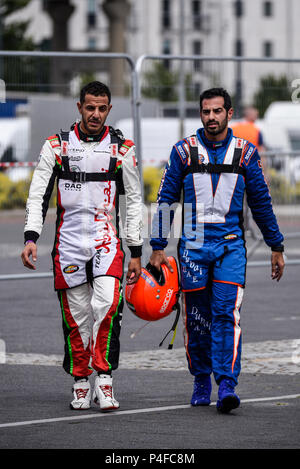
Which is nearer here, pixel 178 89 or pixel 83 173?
pixel 83 173

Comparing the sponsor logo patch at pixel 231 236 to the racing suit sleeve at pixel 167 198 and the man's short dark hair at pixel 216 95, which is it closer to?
the racing suit sleeve at pixel 167 198

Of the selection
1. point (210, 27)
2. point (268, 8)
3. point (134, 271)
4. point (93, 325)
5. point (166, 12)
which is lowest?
point (93, 325)

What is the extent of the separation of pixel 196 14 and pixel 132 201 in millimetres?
92513

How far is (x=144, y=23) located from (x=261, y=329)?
8695cm

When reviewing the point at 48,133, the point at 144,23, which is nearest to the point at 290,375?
the point at 48,133

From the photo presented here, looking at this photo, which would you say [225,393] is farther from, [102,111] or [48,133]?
[48,133]

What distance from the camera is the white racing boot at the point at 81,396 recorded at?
22.6ft

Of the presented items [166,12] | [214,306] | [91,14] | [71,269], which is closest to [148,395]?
[214,306]

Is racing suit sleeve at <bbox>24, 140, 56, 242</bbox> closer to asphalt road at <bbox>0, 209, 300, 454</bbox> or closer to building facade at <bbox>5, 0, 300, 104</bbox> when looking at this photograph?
asphalt road at <bbox>0, 209, 300, 454</bbox>

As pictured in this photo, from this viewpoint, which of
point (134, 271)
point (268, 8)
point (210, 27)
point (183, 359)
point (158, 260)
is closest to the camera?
point (134, 271)

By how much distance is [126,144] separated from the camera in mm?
7027

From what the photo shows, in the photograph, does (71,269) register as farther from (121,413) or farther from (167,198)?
(121,413)

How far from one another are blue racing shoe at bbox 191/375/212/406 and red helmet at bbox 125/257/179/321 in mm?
448

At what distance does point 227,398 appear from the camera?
6.62 m
